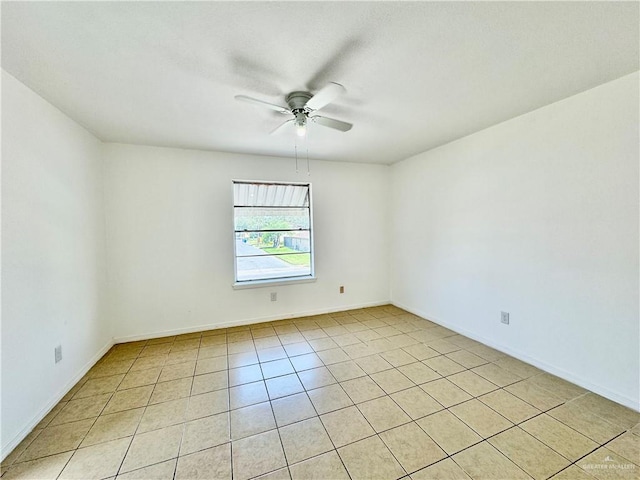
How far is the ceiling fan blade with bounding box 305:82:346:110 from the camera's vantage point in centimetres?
158

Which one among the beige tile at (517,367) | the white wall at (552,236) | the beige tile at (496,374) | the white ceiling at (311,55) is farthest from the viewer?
the beige tile at (517,367)

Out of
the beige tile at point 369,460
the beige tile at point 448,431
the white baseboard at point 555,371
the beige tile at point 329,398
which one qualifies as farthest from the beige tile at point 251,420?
the white baseboard at point 555,371

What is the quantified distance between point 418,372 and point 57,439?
266cm

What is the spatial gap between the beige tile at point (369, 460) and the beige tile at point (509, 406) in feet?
3.07

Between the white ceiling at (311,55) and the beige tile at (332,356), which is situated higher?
the white ceiling at (311,55)

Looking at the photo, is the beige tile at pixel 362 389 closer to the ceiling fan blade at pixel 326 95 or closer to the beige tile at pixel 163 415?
the beige tile at pixel 163 415

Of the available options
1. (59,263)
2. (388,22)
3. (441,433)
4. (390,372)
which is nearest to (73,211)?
(59,263)

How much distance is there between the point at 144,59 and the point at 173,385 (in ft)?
7.94

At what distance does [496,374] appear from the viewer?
238 centimetres

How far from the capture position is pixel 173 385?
2301 millimetres

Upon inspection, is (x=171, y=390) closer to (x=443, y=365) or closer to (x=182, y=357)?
(x=182, y=357)

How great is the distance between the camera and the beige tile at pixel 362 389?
2.09 metres

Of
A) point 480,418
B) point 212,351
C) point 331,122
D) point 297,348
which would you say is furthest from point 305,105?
point 212,351

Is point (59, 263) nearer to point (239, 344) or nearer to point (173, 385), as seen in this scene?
point (173, 385)
